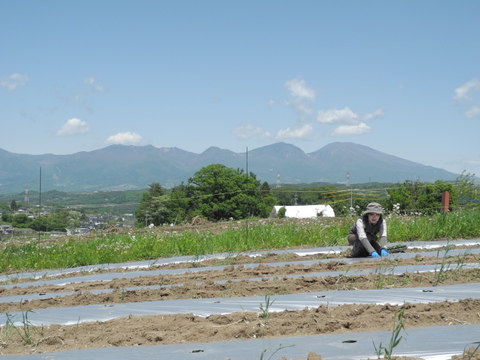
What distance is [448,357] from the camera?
2.92m

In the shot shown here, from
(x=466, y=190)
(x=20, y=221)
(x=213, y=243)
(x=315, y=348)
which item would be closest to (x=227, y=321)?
(x=315, y=348)

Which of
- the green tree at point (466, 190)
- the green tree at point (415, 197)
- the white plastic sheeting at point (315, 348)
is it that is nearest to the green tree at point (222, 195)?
the green tree at point (415, 197)

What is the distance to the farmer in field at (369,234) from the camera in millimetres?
7736

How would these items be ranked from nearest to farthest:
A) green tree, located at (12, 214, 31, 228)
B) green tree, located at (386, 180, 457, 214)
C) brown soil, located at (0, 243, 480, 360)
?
brown soil, located at (0, 243, 480, 360), green tree, located at (12, 214, 31, 228), green tree, located at (386, 180, 457, 214)

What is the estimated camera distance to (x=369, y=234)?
8.11 meters

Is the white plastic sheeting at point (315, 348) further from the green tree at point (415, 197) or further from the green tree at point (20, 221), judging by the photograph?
the green tree at point (20, 221)

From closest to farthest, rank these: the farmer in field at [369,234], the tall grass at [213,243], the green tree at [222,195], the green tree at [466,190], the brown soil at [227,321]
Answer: the brown soil at [227,321]
the farmer in field at [369,234]
the tall grass at [213,243]
the green tree at [466,190]
the green tree at [222,195]

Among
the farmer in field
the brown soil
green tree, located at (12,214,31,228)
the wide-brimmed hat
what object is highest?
the wide-brimmed hat

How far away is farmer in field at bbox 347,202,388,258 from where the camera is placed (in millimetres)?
7736

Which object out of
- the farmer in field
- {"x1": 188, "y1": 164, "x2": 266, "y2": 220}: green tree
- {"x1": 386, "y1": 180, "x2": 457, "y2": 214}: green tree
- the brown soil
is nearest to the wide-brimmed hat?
the farmer in field

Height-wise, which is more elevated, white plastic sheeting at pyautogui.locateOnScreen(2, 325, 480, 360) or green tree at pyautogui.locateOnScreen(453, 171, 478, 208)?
green tree at pyautogui.locateOnScreen(453, 171, 478, 208)

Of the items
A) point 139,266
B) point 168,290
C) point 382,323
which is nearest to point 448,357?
point 382,323

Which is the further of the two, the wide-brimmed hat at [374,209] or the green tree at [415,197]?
the green tree at [415,197]

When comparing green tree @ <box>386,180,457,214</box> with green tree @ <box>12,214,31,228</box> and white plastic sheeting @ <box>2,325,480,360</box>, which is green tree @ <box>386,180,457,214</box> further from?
white plastic sheeting @ <box>2,325,480,360</box>
